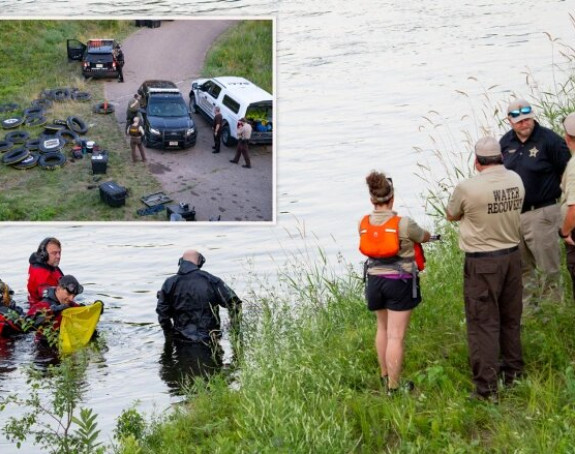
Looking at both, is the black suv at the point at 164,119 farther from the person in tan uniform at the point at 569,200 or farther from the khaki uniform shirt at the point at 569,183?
the khaki uniform shirt at the point at 569,183

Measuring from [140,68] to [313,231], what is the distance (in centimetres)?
330

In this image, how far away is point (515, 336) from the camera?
807 cm

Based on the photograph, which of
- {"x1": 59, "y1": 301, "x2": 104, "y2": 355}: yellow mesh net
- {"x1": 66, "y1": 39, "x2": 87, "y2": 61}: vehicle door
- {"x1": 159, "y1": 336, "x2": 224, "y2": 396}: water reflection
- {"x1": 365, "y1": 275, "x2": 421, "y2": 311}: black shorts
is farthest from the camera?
{"x1": 66, "y1": 39, "x2": 87, "y2": 61}: vehicle door

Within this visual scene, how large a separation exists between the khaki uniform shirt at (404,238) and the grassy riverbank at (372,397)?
716mm

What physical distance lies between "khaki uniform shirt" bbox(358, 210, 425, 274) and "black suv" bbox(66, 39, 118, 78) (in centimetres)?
995

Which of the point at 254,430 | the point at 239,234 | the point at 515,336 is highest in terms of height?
the point at 515,336

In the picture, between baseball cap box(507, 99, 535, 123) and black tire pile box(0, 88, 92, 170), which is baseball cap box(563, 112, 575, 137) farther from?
black tire pile box(0, 88, 92, 170)

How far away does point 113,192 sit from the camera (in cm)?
1795

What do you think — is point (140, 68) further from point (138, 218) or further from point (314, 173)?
point (314, 173)

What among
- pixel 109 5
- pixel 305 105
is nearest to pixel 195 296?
pixel 305 105

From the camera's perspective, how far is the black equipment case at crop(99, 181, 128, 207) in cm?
1783

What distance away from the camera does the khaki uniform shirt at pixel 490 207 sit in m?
7.78

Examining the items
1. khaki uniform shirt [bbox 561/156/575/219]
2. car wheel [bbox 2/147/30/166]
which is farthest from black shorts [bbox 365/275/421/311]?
car wheel [bbox 2/147/30/166]

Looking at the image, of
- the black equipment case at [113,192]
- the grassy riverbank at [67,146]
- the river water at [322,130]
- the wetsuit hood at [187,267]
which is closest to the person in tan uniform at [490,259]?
the river water at [322,130]
